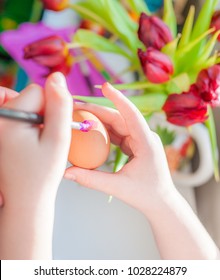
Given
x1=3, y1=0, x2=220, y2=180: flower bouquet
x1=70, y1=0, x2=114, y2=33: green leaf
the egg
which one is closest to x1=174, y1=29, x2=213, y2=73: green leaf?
x1=3, y1=0, x2=220, y2=180: flower bouquet

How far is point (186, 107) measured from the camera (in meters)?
0.75

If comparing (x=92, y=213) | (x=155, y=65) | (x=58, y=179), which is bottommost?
(x=92, y=213)

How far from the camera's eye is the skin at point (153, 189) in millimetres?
620

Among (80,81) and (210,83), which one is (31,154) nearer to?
(210,83)

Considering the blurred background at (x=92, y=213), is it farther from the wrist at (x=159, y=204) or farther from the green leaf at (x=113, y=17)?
the wrist at (x=159, y=204)

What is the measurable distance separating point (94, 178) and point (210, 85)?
9.6 inches

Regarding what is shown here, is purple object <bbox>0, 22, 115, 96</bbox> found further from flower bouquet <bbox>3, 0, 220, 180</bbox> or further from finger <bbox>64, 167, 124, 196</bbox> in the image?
finger <bbox>64, 167, 124, 196</bbox>

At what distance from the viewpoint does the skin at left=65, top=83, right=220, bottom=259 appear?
0.62 m

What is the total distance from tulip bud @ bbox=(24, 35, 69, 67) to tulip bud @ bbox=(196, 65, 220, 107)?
0.25 meters

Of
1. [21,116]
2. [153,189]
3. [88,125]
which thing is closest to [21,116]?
[21,116]

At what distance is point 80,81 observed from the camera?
3.33 ft

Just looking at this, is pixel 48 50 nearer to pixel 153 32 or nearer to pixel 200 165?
pixel 153 32
